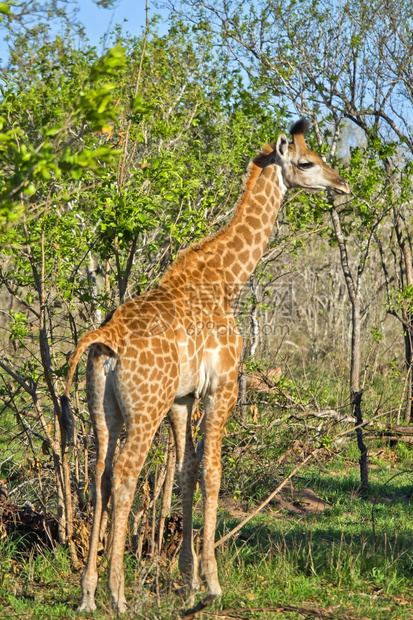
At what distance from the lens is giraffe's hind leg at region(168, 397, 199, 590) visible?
5789 millimetres

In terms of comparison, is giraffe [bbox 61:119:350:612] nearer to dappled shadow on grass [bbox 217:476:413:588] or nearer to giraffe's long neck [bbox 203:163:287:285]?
giraffe's long neck [bbox 203:163:287:285]

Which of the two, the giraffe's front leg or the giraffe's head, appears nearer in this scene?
the giraffe's front leg

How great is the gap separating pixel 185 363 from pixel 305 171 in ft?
7.19

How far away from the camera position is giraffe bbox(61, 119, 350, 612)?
5258 mm

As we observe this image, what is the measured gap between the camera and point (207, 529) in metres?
5.63

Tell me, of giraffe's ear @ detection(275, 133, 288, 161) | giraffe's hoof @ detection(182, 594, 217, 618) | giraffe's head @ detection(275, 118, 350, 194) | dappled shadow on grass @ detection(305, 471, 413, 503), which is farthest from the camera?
dappled shadow on grass @ detection(305, 471, 413, 503)

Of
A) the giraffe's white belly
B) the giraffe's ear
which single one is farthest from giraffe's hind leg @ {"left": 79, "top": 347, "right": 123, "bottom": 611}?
the giraffe's ear

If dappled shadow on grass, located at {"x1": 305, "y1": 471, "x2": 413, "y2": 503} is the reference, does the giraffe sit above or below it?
above

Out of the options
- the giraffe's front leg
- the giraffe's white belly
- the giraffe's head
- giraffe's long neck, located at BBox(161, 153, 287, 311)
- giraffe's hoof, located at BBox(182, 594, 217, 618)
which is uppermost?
the giraffe's head

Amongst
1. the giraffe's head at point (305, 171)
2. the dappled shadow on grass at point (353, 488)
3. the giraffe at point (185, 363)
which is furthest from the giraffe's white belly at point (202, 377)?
the dappled shadow on grass at point (353, 488)

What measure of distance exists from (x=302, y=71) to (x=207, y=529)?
668 centimetres

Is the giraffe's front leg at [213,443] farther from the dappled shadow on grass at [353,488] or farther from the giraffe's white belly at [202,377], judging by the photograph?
the dappled shadow on grass at [353,488]

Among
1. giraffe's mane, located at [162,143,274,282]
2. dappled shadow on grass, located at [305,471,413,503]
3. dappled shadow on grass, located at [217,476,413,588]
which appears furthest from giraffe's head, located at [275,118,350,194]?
dappled shadow on grass, located at [305,471,413,503]

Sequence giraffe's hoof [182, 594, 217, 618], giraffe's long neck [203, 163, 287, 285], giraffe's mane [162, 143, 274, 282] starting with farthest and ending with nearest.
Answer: giraffe's long neck [203, 163, 287, 285] < giraffe's mane [162, 143, 274, 282] < giraffe's hoof [182, 594, 217, 618]
